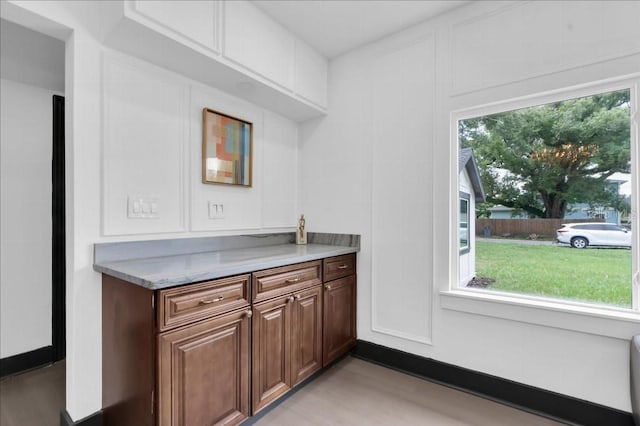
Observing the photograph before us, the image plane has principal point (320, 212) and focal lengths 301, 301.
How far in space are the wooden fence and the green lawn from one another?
0.08 m

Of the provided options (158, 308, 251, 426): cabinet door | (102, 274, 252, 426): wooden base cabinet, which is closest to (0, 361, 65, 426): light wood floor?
(102, 274, 252, 426): wooden base cabinet

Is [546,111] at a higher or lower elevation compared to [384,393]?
higher

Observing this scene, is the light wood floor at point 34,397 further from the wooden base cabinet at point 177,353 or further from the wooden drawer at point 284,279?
the wooden drawer at point 284,279

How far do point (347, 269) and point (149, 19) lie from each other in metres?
2.06

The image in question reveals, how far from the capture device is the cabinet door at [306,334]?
77.1 inches

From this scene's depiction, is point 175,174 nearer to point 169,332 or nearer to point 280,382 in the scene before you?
point 169,332

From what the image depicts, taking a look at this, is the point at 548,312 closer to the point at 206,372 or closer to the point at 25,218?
the point at 206,372

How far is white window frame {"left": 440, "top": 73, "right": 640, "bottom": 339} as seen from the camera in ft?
5.40

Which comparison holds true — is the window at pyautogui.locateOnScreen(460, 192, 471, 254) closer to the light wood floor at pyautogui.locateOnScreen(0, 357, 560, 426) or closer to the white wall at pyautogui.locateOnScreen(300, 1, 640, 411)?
the white wall at pyautogui.locateOnScreen(300, 1, 640, 411)

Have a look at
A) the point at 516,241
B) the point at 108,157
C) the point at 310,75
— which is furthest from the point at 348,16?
the point at 516,241

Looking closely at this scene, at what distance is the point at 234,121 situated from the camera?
2.31 m

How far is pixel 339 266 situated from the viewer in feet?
7.92

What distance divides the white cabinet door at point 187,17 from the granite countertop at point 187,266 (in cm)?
123

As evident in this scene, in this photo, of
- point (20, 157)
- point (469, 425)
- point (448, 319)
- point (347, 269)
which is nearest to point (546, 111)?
point (448, 319)
